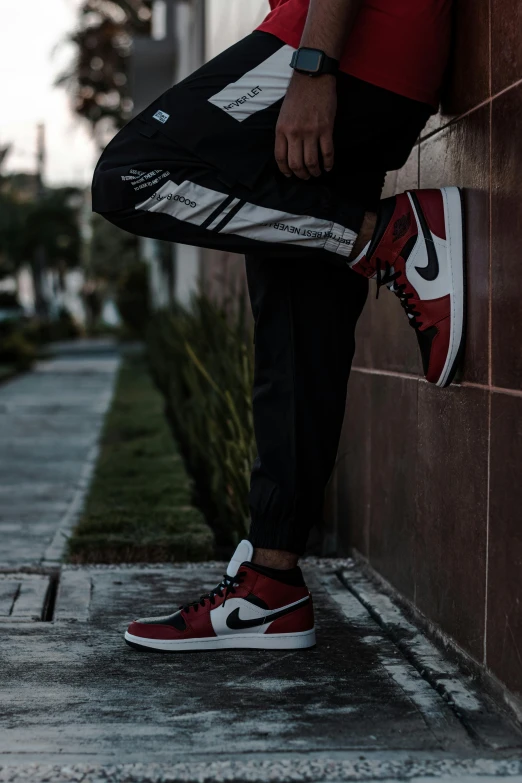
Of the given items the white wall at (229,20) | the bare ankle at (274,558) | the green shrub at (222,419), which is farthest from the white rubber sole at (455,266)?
the white wall at (229,20)

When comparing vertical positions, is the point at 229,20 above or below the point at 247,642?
above

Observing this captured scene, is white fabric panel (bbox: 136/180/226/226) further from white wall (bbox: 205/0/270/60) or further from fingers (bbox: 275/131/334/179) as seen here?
white wall (bbox: 205/0/270/60)

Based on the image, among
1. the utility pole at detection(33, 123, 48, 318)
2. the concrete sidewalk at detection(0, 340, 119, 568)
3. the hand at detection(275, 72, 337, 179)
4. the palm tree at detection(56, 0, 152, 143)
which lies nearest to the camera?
the hand at detection(275, 72, 337, 179)

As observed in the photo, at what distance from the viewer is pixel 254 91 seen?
215 cm

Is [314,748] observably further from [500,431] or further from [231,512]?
[231,512]

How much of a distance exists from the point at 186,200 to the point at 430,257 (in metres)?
0.50

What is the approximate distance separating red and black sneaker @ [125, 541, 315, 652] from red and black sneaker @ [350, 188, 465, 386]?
24.5 inches

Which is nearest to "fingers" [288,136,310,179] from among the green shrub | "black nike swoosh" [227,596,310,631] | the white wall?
"black nike swoosh" [227,596,310,631]

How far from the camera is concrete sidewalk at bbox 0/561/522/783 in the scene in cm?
172

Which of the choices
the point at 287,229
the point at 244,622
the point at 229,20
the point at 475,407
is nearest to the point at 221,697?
the point at 244,622

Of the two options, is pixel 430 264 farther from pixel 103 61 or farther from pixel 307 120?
pixel 103 61

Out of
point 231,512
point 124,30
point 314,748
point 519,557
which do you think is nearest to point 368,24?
point 519,557

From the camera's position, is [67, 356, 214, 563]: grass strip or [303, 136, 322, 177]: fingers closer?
[303, 136, 322, 177]: fingers

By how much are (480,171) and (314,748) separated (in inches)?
44.7
